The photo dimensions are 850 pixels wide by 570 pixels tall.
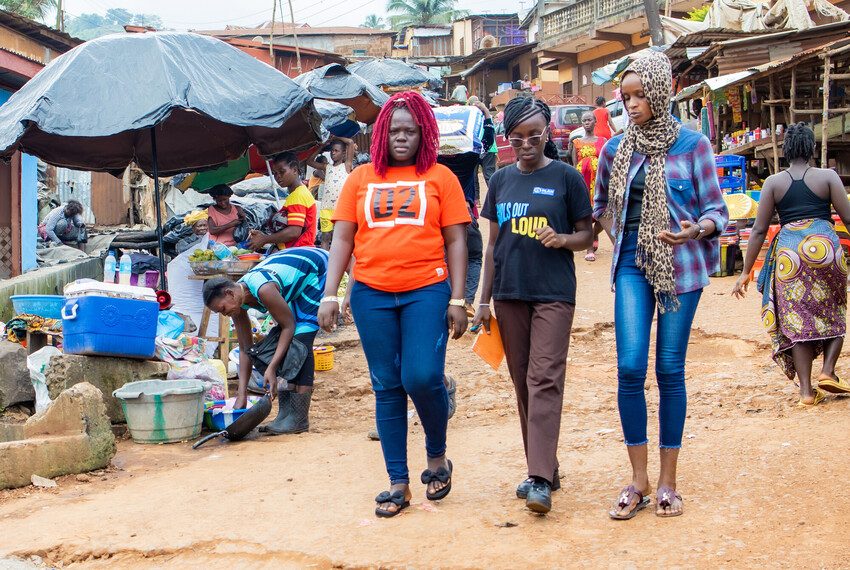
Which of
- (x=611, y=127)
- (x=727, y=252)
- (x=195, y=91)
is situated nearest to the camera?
(x=195, y=91)

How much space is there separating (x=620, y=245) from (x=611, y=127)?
12.7 m

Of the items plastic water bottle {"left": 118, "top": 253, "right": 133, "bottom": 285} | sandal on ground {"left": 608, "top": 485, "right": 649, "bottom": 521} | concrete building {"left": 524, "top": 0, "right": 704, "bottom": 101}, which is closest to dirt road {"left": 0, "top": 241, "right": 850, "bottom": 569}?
sandal on ground {"left": 608, "top": 485, "right": 649, "bottom": 521}

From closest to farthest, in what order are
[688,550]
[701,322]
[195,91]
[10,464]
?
1. [688,550]
2. [10,464]
3. [195,91]
4. [701,322]

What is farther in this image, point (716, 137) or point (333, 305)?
point (716, 137)

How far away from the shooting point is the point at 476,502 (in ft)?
14.1

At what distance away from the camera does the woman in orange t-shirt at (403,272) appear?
4.13m

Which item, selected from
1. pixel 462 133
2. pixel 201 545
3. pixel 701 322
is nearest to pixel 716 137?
pixel 701 322

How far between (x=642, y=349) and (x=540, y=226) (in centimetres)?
66

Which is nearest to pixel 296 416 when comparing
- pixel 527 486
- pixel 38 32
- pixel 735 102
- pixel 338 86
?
pixel 527 486

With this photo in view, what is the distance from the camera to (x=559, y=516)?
399 cm

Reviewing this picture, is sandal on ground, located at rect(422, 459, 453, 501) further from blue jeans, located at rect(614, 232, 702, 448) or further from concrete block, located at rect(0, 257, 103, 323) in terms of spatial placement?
concrete block, located at rect(0, 257, 103, 323)

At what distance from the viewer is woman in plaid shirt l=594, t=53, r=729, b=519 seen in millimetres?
3865

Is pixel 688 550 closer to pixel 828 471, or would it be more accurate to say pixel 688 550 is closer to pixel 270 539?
pixel 828 471

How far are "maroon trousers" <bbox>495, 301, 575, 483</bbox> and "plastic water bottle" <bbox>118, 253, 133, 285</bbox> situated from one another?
21.0 ft
